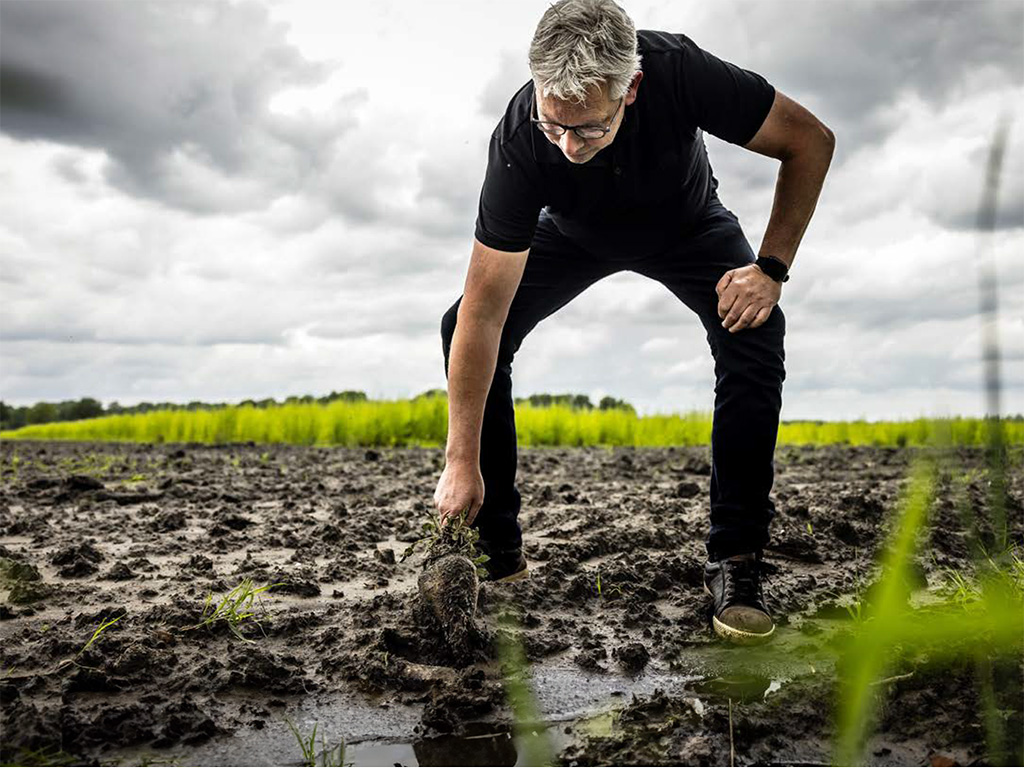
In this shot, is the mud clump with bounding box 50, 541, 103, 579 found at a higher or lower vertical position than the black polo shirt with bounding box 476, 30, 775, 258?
lower

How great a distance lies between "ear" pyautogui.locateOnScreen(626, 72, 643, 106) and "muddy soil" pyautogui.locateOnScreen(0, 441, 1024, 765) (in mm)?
1794

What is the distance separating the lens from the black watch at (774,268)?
9.89ft

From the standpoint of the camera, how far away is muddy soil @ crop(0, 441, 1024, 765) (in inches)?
81.7

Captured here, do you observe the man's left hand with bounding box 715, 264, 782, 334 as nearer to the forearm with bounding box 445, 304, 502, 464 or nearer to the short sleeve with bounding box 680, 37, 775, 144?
the short sleeve with bounding box 680, 37, 775, 144

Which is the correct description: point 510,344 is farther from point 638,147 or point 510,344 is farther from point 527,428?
point 527,428

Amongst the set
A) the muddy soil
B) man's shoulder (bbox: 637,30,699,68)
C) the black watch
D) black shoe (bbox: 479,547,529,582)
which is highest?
man's shoulder (bbox: 637,30,699,68)

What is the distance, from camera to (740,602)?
9.25 feet

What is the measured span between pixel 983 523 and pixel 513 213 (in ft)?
9.84

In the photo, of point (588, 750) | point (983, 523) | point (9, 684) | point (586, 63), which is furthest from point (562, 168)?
point (983, 523)

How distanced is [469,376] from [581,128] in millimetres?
979

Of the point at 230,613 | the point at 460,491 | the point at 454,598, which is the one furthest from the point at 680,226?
the point at 230,613

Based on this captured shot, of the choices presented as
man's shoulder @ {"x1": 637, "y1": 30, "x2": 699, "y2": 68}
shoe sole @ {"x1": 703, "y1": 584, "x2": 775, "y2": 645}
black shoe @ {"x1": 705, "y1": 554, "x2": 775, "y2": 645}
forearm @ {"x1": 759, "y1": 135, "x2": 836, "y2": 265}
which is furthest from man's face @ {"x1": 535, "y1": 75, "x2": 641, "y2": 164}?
shoe sole @ {"x1": 703, "y1": 584, "x2": 775, "y2": 645}

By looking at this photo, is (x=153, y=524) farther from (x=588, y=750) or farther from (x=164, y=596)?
(x=588, y=750)

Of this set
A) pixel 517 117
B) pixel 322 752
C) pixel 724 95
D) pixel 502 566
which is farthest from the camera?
pixel 502 566
